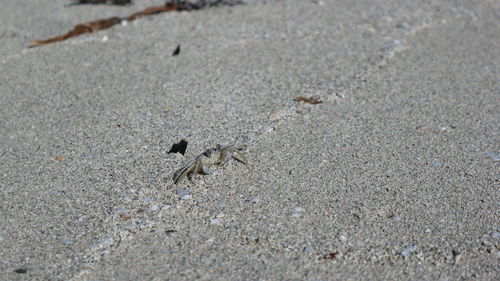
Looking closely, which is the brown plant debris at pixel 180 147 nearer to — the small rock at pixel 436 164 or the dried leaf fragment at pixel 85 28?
the small rock at pixel 436 164

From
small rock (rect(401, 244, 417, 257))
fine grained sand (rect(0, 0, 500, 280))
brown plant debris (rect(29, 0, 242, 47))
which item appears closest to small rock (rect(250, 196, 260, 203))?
fine grained sand (rect(0, 0, 500, 280))

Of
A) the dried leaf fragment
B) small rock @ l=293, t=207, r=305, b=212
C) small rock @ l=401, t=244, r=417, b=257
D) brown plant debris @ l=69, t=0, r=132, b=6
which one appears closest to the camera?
small rock @ l=401, t=244, r=417, b=257

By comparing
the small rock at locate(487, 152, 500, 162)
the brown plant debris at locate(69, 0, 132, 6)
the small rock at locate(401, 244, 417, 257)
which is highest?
the small rock at locate(401, 244, 417, 257)

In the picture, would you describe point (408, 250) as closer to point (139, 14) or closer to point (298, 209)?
point (298, 209)

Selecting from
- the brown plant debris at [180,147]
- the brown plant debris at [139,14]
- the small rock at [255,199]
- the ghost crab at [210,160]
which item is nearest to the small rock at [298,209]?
the small rock at [255,199]

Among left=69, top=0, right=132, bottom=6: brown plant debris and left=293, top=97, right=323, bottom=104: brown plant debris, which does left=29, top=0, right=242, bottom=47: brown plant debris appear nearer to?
left=69, top=0, right=132, bottom=6: brown plant debris
